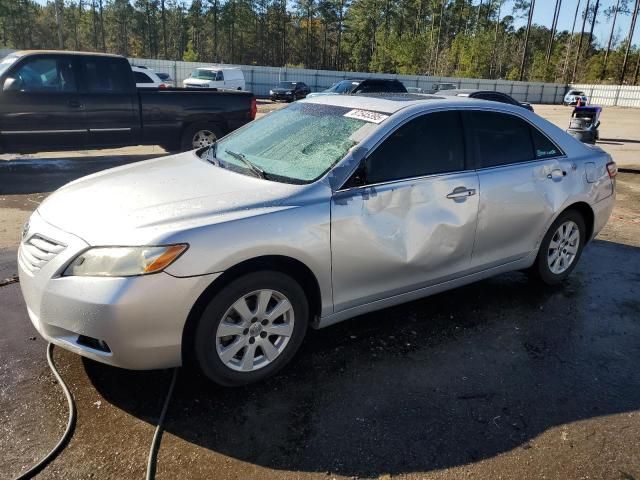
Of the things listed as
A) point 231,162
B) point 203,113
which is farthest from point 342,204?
point 203,113

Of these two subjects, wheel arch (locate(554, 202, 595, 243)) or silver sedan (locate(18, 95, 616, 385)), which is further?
wheel arch (locate(554, 202, 595, 243))

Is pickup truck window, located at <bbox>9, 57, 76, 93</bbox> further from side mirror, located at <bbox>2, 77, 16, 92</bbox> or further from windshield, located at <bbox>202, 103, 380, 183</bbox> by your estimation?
windshield, located at <bbox>202, 103, 380, 183</bbox>

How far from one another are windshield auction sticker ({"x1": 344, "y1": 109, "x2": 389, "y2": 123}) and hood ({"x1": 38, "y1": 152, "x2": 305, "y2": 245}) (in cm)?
79

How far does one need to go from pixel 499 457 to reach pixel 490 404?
45 centimetres

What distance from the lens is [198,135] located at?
1021cm

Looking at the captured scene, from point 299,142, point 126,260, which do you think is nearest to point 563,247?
point 299,142

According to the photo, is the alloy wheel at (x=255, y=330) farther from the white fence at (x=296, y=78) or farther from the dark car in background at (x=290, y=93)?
the white fence at (x=296, y=78)

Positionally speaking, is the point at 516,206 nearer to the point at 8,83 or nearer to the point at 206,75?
the point at 8,83

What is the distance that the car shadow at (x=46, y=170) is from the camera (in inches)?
310

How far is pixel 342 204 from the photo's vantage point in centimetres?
313

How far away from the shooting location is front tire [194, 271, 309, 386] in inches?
110

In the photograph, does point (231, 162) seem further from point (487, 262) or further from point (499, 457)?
point (499, 457)

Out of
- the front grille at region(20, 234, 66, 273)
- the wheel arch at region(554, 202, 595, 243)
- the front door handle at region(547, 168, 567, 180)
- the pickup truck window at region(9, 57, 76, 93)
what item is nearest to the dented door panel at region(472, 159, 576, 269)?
the front door handle at region(547, 168, 567, 180)

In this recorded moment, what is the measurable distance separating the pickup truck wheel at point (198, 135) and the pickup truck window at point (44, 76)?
206 centimetres
